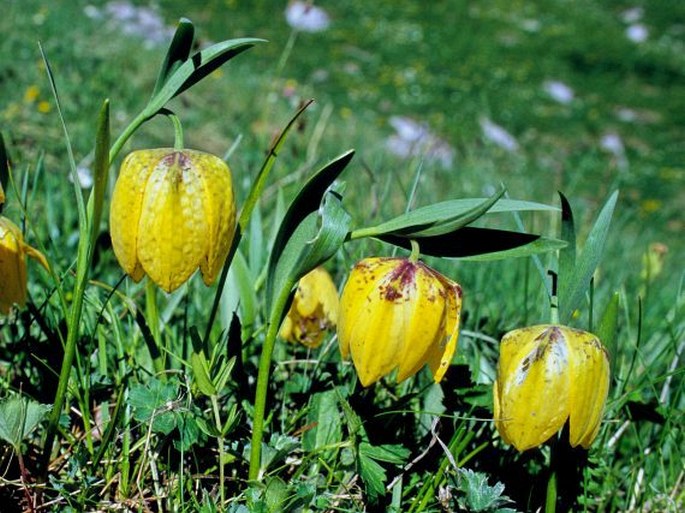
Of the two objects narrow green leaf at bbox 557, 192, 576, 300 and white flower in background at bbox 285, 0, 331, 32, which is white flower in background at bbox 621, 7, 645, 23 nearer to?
white flower in background at bbox 285, 0, 331, 32

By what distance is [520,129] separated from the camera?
7809mm

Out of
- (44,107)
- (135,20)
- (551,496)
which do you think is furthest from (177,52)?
(135,20)

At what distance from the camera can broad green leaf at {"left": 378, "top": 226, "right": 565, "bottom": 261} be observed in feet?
2.77

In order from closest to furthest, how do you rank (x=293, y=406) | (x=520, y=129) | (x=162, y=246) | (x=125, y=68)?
(x=162, y=246) → (x=293, y=406) → (x=125, y=68) → (x=520, y=129)

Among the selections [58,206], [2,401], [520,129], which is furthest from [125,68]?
[2,401]

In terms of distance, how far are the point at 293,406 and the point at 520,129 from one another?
6.92 meters

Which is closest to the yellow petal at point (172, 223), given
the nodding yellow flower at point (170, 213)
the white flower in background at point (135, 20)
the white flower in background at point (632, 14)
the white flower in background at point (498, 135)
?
the nodding yellow flower at point (170, 213)

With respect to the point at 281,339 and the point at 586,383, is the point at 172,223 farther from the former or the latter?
the point at 281,339

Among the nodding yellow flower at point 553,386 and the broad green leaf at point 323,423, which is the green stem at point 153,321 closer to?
the broad green leaf at point 323,423

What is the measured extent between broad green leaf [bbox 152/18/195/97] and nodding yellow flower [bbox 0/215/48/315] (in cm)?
22

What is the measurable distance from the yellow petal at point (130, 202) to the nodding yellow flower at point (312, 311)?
1.39 ft

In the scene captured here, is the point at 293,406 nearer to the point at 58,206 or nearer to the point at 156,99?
the point at 156,99

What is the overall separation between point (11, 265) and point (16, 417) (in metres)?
0.16

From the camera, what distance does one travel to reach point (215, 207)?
833 millimetres
